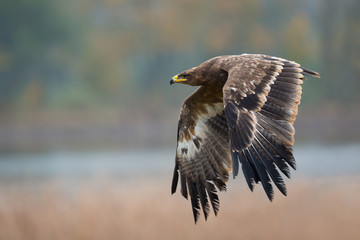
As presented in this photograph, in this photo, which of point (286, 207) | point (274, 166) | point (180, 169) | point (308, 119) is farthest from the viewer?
point (308, 119)

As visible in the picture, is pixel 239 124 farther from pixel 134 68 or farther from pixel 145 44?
pixel 134 68

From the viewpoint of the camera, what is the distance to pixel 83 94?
1694 inches

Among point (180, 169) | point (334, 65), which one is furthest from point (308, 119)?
point (180, 169)

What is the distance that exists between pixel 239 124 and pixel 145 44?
37062 mm

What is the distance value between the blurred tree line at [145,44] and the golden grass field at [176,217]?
85.3 feet

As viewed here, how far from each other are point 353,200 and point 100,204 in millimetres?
5110

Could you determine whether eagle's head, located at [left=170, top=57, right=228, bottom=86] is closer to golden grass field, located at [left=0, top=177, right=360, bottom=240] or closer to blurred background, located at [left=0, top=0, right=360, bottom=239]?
golden grass field, located at [left=0, top=177, right=360, bottom=240]

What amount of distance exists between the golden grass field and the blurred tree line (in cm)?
2601

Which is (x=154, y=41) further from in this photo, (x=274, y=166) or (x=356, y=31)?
(x=274, y=166)

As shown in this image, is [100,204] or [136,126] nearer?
[100,204]

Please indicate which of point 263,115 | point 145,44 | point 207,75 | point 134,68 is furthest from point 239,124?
point 134,68

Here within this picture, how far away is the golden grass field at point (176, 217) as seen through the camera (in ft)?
40.2

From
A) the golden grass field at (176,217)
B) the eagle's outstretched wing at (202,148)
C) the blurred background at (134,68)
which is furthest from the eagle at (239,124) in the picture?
the blurred background at (134,68)

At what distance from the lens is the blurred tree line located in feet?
132
